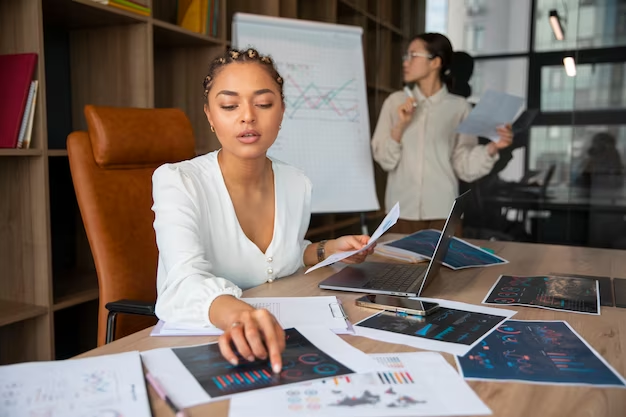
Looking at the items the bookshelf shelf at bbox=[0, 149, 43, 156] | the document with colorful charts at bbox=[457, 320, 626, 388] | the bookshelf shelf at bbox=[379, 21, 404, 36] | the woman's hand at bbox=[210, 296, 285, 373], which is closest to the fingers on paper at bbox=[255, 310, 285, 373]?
the woman's hand at bbox=[210, 296, 285, 373]

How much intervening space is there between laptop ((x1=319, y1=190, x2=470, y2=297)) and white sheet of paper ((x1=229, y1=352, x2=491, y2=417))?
42cm

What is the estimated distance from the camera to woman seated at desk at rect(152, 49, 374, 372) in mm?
1028

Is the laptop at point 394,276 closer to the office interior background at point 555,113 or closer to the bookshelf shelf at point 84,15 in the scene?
the bookshelf shelf at point 84,15

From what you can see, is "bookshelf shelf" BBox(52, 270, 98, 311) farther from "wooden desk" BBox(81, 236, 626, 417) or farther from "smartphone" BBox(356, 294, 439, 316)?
"smartphone" BBox(356, 294, 439, 316)

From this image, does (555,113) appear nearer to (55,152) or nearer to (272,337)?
(55,152)

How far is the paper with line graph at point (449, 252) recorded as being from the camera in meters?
1.53

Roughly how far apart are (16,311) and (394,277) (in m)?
1.22

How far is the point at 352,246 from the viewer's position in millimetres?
1352

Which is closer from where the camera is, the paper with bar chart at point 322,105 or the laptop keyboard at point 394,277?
the laptop keyboard at point 394,277

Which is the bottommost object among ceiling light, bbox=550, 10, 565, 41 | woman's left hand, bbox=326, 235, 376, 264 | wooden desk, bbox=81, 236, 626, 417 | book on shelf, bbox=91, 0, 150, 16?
wooden desk, bbox=81, 236, 626, 417

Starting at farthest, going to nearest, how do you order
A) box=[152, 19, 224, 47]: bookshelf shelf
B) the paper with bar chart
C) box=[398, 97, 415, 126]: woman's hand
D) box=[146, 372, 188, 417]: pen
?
1. box=[398, 97, 415, 126]: woman's hand
2. the paper with bar chart
3. box=[152, 19, 224, 47]: bookshelf shelf
4. box=[146, 372, 188, 417]: pen

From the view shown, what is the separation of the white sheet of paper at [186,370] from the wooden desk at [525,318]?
0.02 meters

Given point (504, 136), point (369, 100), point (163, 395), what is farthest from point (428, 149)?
point (163, 395)

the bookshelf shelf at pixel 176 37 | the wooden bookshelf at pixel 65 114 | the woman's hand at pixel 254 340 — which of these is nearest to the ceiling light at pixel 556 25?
the wooden bookshelf at pixel 65 114
